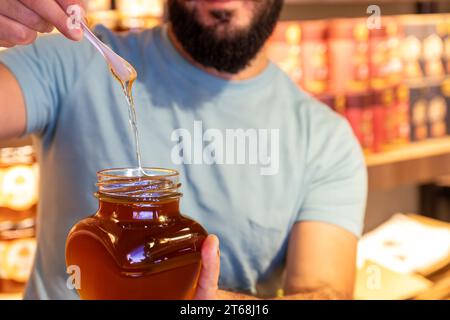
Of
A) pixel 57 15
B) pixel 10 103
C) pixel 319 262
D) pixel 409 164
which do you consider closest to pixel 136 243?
pixel 57 15

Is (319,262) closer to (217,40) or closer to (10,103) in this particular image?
(217,40)

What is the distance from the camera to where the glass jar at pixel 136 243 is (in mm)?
504

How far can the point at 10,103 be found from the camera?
0.75 meters

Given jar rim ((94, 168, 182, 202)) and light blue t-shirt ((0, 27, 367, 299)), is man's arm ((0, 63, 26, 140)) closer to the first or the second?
light blue t-shirt ((0, 27, 367, 299))

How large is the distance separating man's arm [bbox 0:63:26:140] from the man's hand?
0.15 m

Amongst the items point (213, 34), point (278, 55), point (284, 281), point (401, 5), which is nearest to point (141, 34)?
point (213, 34)

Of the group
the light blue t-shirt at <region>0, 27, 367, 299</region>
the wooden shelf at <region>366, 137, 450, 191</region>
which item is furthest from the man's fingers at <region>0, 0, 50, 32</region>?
the wooden shelf at <region>366, 137, 450, 191</region>

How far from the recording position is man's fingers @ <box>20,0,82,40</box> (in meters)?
0.54

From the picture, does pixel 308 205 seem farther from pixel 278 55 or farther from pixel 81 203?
pixel 278 55

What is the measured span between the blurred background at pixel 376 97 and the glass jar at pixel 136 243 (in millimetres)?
976

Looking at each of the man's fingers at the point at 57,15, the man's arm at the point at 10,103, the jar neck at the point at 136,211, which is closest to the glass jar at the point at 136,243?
the jar neck at the point at 136,211

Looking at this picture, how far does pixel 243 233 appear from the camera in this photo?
771 millimetres

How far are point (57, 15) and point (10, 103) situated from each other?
0.77 feet
